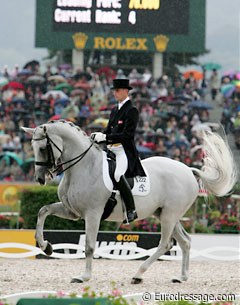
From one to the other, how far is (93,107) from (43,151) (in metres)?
16.0

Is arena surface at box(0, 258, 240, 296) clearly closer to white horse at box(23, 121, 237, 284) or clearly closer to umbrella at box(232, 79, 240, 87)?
white horse at box(23, 121, 237, 284)

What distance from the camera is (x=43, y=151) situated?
370 inches

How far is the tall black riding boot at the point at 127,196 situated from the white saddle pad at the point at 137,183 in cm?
12

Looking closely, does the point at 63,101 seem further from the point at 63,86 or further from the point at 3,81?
the point at 3,81

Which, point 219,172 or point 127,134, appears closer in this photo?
point 127,134

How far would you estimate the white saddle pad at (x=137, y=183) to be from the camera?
9516mm

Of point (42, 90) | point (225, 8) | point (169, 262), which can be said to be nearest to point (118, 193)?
point (169, 262)

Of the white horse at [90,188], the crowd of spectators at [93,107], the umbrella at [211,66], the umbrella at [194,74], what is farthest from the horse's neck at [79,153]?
the umbrella at [211,66]

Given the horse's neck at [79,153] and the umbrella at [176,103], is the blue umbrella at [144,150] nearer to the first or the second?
the umbrella at [176,103]

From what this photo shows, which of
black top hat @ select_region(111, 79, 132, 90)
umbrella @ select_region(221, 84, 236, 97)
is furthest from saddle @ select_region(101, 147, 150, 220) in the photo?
umbrella @ select_region(221, 84, 236, 97)

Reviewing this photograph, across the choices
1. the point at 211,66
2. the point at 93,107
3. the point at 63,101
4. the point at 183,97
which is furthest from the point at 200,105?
the point at 211,66

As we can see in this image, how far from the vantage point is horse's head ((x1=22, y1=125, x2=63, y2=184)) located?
30.6 ft

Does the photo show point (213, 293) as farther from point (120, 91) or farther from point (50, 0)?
point (50, 0)

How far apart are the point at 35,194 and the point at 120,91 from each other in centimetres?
600
